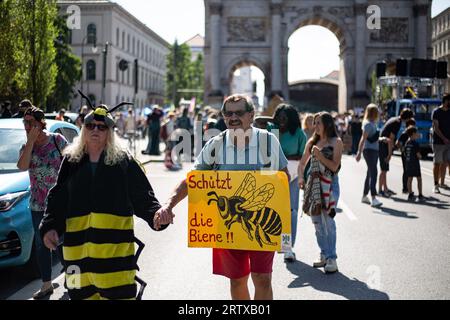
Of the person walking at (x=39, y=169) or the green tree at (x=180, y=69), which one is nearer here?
the person walking at (x=39, y=169)

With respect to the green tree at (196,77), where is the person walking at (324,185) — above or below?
below

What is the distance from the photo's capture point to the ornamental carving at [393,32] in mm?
55469

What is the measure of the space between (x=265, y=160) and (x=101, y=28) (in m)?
78.9

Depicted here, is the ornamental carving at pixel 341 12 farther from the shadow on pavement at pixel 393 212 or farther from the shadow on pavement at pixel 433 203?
the shadow on pavement at pixel 393 212

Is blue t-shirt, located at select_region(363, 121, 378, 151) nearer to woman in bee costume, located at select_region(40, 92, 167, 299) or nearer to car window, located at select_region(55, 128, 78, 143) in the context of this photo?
car window, located at select_region(55, 128, 78, 143)

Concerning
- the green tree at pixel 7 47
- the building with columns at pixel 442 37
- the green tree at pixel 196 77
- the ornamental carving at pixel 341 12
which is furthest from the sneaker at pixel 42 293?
the green tree at pixel 196 77

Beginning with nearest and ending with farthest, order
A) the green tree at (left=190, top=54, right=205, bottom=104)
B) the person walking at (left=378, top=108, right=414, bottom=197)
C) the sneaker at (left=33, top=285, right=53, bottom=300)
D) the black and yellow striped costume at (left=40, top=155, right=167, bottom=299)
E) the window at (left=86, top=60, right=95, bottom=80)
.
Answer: the black and yellow striped costume at (left=40, top=155, right=167, bottom=299), the sneaker at (left=33, top=285, right=53, bottom=300), the person walking at (left=378, top=108, right=414, bottom=197), the window at (left=86, top=60, right=95, bottom=80), the green tree at (left=190, top=54, right=205, bottom=104)

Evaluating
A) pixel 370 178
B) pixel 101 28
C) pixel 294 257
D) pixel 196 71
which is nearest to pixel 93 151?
pixel 294 257

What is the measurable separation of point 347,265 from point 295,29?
163ft

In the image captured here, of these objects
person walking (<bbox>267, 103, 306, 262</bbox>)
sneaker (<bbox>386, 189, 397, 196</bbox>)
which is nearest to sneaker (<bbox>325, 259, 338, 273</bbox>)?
person walking (<bbox>267, 103, 306, 262</bbox>)

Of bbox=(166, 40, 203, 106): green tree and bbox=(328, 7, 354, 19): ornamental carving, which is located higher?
bbox=(166, 40, 203, 106): green tree

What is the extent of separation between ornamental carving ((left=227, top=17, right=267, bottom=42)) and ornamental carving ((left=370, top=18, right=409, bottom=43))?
9.28 m

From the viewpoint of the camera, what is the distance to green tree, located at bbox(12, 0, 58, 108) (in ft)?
63.3
